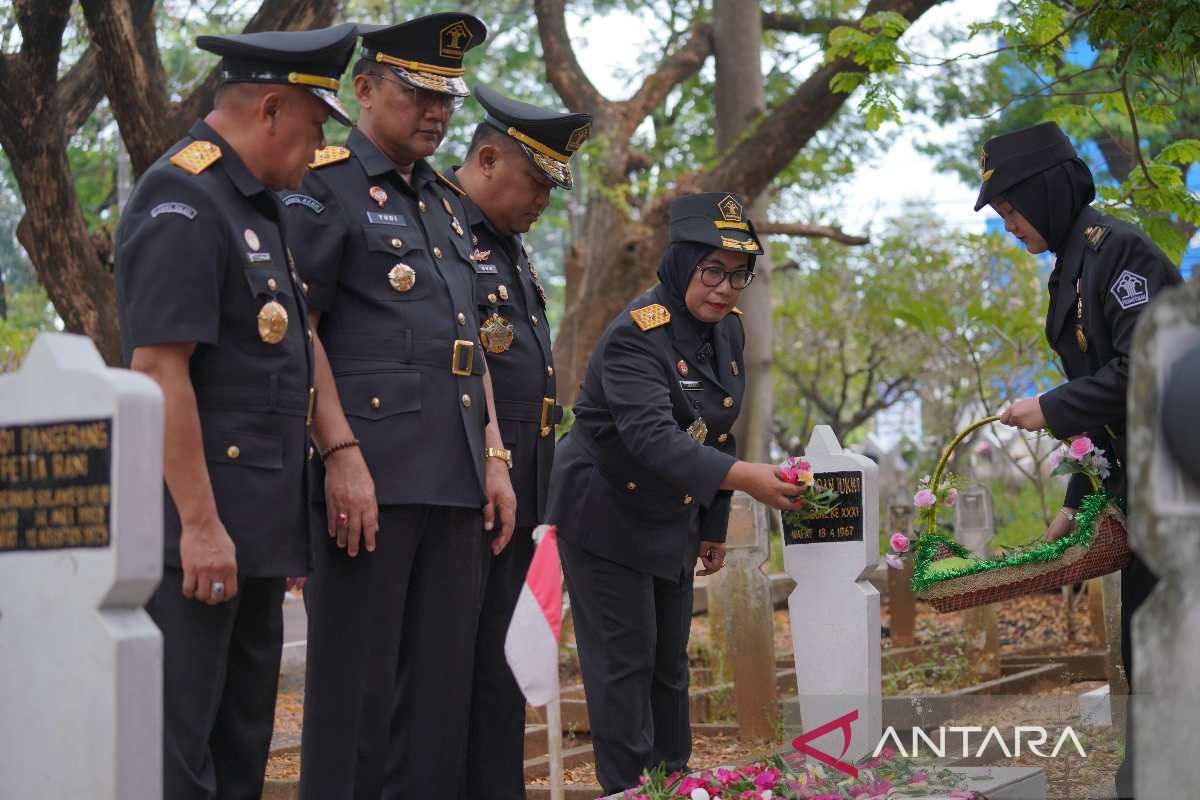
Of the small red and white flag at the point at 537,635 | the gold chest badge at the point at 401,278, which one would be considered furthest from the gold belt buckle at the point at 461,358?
the small red and white flag at the point at 537,635

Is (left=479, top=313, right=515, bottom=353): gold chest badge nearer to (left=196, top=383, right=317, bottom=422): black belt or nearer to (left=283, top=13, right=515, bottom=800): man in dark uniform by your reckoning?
(left=283, top=13, right=515, bottom=800): man in dark uniform

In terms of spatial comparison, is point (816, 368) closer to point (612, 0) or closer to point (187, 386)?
point (612, 0)

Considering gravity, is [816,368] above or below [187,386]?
above

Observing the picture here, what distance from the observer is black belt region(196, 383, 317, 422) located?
388 cm

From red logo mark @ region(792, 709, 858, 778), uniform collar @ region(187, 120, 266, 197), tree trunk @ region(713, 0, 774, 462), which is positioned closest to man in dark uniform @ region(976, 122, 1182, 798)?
red logo mark @ region(792, 709, 858, 778)

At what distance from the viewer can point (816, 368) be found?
2512 cm

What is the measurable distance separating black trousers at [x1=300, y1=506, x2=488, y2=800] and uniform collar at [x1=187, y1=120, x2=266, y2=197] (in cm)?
97

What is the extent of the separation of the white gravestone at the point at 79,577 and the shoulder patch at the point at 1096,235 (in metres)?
3.16

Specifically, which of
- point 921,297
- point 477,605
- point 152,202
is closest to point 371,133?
point 152,202

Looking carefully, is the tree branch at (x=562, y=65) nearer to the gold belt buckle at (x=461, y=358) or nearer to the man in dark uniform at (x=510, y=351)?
the man in dark uniform at (x=510, y=351)

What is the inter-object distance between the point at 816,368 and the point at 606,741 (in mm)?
20092

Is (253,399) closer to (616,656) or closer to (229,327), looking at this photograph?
(229,327)

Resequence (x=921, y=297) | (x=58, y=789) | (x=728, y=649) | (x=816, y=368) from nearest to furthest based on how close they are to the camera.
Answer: (x=58, y=789) → (x=728, y=649) → (x=921, y=297) → (x=816, y=368)

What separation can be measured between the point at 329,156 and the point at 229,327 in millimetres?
1023
